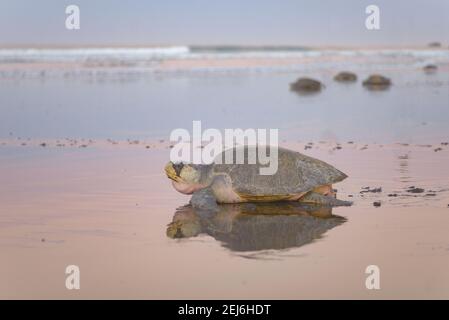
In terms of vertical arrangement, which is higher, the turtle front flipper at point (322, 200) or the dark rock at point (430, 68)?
the dark rock at point (430, 68)

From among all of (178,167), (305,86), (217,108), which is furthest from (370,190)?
(305,86)

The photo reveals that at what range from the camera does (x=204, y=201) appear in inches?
388

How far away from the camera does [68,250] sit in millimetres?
7953

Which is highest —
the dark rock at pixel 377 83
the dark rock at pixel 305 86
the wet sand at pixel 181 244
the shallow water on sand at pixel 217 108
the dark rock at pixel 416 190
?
the dark rock at pixel 377 83

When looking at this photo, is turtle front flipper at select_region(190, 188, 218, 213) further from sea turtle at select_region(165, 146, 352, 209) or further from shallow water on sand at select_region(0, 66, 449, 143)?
shallow water on sand at select_region(0, 66, 449, 143)

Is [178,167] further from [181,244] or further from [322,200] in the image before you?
[181,244]

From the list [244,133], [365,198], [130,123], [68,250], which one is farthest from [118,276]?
[130,123]

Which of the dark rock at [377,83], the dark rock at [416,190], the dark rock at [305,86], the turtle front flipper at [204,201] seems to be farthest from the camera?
the dark rock at [377,83]

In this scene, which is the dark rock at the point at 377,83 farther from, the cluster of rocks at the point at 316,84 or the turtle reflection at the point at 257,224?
the turtle reflection at the point at 257,224

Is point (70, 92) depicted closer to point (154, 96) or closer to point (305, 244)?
point (154, 96)

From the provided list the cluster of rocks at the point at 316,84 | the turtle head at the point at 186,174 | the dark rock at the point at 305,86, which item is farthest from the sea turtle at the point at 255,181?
the dark rock at the point at 305,86

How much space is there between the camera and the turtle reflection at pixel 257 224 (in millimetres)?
8219

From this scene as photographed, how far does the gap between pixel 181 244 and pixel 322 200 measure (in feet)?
7.82

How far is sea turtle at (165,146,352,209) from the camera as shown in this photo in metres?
9.86
